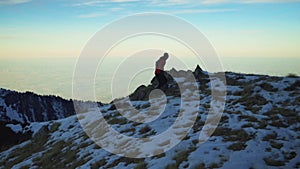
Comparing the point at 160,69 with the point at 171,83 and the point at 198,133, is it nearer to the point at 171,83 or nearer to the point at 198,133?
the point at 171,83

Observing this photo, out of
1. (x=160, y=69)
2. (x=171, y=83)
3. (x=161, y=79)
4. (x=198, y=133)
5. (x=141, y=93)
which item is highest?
(x=160, y=69)

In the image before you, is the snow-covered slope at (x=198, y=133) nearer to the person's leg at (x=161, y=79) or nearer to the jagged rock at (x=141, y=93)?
the jagged rock at (x=141, y=93)

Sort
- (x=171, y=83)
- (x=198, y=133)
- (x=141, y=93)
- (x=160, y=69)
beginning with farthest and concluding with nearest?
(x=171, y=83) < (x=141, y=93) < (x=160, y=69) < (x=198, y=133)

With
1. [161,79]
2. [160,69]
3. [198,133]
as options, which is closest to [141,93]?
[161,79]

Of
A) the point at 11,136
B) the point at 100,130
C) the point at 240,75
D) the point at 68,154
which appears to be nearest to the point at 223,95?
the point at 240,75

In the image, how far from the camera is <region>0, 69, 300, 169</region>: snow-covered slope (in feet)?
45.9

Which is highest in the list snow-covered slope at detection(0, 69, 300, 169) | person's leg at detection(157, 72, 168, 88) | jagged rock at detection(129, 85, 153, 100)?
person's leg at detection(157, 72, 168, 88)

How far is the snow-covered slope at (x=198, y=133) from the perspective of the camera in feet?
45.9

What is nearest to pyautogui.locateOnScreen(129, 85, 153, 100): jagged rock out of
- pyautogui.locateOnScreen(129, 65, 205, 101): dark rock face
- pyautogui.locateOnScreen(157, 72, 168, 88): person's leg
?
pyautogui.locateOnScreen(129, 65, 205, 101): dark rock face

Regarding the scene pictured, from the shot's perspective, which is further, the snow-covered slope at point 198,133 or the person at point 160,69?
the person at point 160,69

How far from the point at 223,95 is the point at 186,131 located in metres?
7.07

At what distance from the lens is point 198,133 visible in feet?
57.1

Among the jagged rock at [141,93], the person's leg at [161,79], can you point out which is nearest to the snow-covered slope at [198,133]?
the jagged rock at [141,93]

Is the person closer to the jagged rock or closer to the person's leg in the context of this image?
the person's leg
